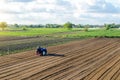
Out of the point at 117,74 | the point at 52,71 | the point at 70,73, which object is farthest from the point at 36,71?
the point at 117,74

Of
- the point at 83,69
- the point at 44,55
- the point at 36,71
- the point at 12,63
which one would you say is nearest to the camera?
the point at 36,71

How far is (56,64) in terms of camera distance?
72.4ft

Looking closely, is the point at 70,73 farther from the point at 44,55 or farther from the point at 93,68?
the point at 44,55

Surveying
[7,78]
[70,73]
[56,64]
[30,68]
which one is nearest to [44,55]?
[56,64]

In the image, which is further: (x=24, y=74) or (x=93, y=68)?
(x=93, y=68)

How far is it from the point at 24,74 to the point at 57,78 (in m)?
2.41

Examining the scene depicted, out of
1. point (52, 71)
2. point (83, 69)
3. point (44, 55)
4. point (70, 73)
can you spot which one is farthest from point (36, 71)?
point (44, 55)

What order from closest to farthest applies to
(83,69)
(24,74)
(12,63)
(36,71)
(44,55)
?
(24,74) < (36,71) < (83,69) < (12,63) < (44,55)

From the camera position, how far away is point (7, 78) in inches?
647

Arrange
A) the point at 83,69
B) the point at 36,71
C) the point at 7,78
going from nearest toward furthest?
the point at 7,78 < the point at 36,71 < the point at 83,69

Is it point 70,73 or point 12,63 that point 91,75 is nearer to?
point 70,73

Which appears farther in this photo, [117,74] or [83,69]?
[83,69]

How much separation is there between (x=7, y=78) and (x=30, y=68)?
371 cm

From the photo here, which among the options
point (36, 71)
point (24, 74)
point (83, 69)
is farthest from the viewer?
point (83, 69)
